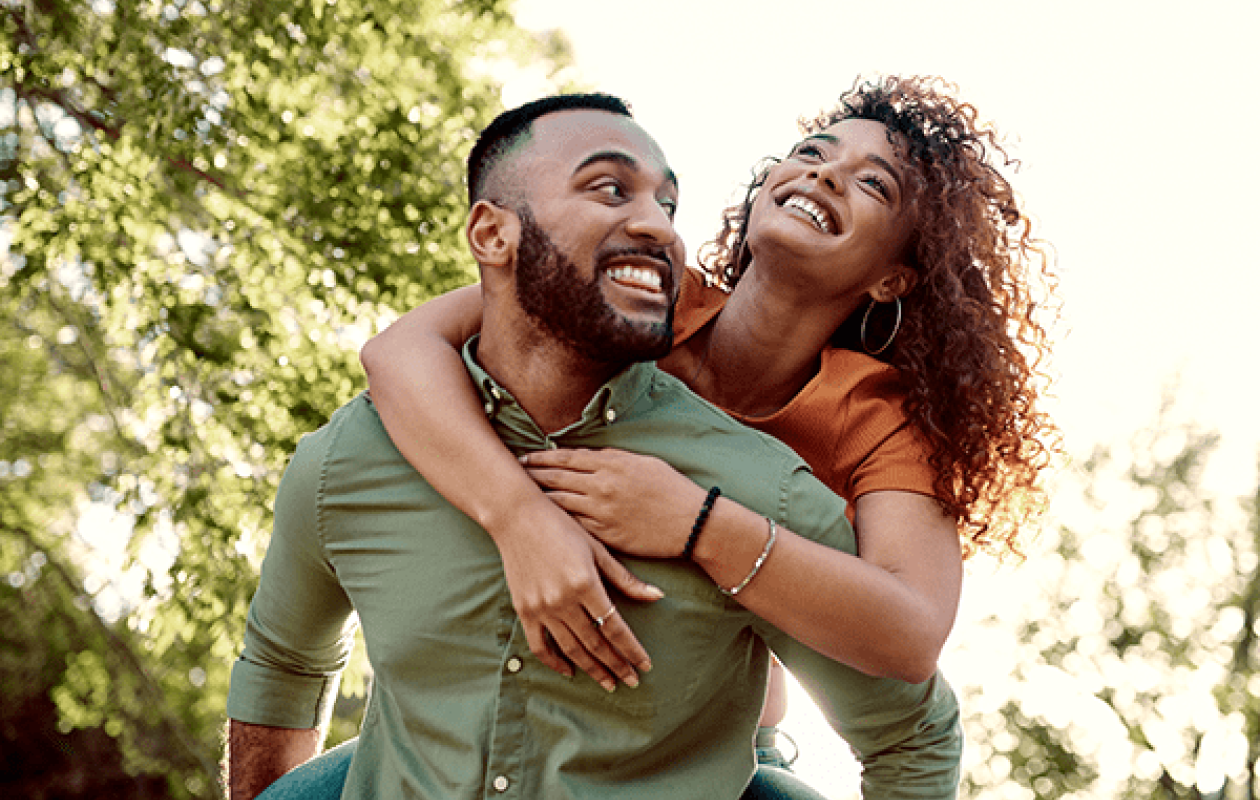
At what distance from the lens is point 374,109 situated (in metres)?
7.88

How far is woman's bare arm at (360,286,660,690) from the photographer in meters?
1.93

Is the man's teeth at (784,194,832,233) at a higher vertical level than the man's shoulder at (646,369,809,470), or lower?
higher

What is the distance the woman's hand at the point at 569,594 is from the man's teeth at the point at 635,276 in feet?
1.43

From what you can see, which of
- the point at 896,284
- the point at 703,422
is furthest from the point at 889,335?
the point at 703,422

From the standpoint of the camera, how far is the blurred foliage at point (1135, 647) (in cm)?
1722

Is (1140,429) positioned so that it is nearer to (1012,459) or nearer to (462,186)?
(462,186)

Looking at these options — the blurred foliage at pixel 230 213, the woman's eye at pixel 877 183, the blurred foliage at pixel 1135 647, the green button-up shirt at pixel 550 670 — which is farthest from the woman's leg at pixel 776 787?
the blurred foliage at pixel 1135 647

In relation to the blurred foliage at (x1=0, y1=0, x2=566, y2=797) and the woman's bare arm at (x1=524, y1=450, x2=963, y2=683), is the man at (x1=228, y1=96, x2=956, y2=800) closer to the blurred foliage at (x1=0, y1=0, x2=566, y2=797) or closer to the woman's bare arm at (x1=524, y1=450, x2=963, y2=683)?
the woman's bare arm at (x1=524, y1=450, x2=963, y2=683)

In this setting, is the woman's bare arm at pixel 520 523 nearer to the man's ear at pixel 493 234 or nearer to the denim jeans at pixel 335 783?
the man's ear at pixel 493 234

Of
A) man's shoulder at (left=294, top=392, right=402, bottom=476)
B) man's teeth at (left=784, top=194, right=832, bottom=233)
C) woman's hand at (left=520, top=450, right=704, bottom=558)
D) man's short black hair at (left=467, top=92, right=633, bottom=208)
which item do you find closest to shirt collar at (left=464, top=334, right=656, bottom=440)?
woman's hand at (left=520, top=450, right=704, bottom=558)

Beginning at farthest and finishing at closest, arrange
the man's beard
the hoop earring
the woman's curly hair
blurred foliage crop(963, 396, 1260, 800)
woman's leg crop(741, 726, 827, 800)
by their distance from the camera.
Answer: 1. blurred foliage crop(963, 396, 1260, 800)
2. the hoop earring
3. the woman's curly hair
4. woman's leg crop(741, 726, 827, 800)
5. the man's beard

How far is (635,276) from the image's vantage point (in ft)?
6.95

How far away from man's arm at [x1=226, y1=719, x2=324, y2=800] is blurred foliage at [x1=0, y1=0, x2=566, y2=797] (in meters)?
4.96

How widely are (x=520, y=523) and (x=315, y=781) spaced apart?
34.0 inches
